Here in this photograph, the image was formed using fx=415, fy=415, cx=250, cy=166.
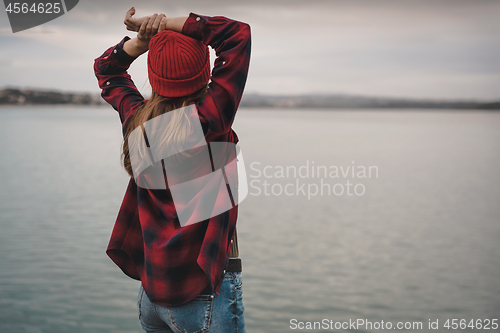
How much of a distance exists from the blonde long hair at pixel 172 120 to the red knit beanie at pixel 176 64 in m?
0.02

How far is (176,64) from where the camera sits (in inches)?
45.5

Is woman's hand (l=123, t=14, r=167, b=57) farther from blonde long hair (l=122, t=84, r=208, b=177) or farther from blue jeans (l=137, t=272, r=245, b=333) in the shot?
blue jeans (l=137, t=272, r=245, b=333)

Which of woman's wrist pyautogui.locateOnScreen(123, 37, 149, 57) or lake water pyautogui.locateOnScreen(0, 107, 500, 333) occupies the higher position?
woman's wrist pyautogui.locateOnScreen(123, 37, 149, 57)

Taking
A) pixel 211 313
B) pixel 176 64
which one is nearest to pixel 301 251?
pixel 211 313

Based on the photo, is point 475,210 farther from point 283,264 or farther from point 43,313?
point 43,313

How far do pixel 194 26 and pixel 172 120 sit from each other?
0.90 feet

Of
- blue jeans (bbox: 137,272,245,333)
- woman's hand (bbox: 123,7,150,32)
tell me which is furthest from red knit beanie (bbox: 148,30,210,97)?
blue jeans (bbox: 137,272,245,333)

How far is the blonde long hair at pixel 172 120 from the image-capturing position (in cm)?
115

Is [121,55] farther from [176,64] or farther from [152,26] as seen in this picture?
[176,64]

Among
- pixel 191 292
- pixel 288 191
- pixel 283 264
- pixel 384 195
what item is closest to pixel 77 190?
pixel 288 191

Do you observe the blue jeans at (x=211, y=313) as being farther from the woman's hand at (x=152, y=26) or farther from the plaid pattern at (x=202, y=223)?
the woman's hand at (x=152, y=26)

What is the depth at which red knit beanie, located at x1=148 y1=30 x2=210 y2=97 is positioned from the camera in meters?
1.16

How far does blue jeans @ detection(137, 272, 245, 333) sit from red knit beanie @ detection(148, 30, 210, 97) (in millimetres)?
554

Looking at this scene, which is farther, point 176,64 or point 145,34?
point 145,34
